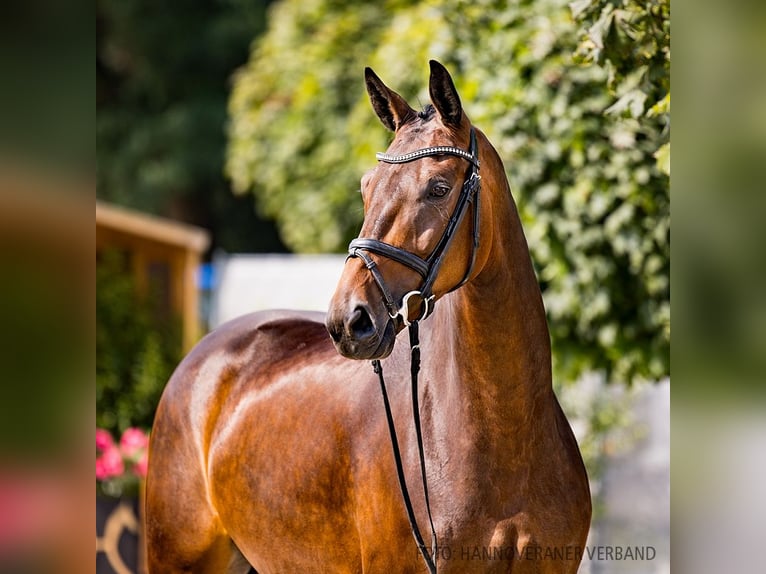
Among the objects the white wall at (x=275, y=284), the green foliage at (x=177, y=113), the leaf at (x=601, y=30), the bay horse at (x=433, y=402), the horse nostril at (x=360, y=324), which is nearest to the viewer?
the horse nostril at (x=360, y=324)

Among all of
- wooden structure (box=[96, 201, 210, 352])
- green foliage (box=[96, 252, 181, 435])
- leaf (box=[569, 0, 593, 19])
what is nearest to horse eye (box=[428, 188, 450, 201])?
leaf (box=[569, 0, 593, 19])

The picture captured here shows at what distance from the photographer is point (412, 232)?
7.80 ft

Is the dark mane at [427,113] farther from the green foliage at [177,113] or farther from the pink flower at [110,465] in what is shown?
the green foliage at [177,113]

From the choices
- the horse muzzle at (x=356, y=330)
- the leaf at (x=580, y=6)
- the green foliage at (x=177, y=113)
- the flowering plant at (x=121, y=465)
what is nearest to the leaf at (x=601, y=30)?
the leaf at (x=580, y=6)

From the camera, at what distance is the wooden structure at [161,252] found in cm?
1045

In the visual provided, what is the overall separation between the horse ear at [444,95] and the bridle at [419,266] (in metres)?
0.08

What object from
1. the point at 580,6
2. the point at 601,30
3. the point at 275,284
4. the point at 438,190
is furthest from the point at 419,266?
the point at 275,284

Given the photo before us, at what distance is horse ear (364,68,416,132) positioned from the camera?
262 centimetres

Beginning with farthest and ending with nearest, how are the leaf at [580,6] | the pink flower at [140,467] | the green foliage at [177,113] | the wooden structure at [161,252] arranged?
1. the green foliage at [177,113]
2. the wooden structure at [161,252]
3. the pink flower at [140,467]
4. the leaf at [580,6]

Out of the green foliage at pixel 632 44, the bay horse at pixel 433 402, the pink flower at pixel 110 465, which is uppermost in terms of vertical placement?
the green foliage at pixel 632 44

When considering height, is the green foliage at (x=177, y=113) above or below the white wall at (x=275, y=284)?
above
